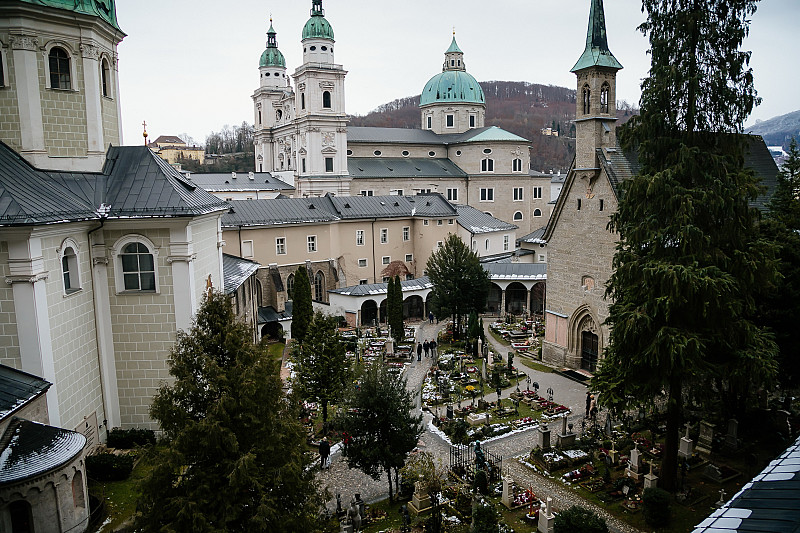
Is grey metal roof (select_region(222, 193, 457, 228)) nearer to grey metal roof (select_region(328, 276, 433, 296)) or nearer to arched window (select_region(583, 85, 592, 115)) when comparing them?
grey metal roof (select_region(328, 276, 433, 296))

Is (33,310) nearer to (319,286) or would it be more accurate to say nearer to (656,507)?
(656,507)

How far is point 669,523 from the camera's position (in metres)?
13.1

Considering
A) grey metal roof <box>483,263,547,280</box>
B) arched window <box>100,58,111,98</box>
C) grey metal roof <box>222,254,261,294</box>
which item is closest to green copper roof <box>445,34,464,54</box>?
grey metal roof <box>483,263,547,280</box>

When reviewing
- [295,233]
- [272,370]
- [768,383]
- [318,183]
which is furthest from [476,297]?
→ [318,183]

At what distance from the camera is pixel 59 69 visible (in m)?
15.9

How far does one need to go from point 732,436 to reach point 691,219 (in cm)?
802

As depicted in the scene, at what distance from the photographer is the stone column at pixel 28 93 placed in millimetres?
15070

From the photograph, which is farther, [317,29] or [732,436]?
[317,29]

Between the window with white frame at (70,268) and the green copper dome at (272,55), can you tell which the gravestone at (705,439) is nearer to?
the window with white frame at (70,268)

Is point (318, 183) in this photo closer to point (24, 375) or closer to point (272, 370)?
point (24, 375)

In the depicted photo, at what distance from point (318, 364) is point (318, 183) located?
39.9 meters

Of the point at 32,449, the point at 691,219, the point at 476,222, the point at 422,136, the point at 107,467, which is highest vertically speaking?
the point at 422,136

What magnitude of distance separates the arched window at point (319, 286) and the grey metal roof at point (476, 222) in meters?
12.5

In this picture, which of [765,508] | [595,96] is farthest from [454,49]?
[765,508]
